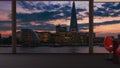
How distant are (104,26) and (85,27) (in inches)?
40.7

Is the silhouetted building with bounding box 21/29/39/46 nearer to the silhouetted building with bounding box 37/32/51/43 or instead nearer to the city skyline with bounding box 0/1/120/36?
the silhouetted building with bounding box 37/32/51/43

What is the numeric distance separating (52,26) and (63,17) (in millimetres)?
700

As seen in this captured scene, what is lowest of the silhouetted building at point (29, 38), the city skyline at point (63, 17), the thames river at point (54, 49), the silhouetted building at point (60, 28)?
the thames river at point (54, 49)

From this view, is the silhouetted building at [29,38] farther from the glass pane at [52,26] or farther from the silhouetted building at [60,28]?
the silhouetted building at [60,28]

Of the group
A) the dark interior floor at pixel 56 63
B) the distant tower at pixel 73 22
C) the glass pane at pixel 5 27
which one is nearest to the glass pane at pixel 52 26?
the distant tower at pixel 73 22

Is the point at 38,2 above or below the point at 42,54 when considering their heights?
above

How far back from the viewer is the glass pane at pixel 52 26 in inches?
782

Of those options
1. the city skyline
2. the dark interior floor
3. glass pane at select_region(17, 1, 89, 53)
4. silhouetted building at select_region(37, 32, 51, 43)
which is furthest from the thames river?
the dark interior floor

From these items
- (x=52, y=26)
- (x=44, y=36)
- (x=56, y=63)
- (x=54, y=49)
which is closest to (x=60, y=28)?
(x=52, y=26)

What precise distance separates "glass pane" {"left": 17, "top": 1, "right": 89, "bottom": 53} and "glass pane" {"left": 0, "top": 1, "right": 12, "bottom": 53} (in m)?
0.48

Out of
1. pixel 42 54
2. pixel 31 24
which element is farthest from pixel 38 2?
pixel 42 54

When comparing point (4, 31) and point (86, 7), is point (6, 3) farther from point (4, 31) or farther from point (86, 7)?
point (86, 7)

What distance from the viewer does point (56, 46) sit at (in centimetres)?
2034

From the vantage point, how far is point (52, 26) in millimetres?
19781
